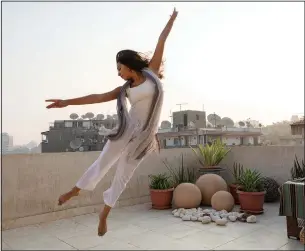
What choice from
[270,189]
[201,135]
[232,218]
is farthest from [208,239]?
[201,135]

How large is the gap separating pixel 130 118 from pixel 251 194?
294cm

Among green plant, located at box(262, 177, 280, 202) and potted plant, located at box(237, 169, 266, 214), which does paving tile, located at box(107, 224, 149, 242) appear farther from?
green plant, located at box(262, 177, 280, 202)

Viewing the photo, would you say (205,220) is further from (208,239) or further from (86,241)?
(86,241)

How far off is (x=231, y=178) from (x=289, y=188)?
2.85 meters

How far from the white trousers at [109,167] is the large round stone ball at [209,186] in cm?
310

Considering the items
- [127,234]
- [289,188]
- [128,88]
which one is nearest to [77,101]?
[128,88]

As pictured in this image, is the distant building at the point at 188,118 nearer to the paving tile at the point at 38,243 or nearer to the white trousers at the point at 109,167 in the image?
the paving tile at the point at 38,243

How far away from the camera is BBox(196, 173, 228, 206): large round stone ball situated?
16.2 feet

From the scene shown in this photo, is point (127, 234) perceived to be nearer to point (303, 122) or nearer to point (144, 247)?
point (144, 247)

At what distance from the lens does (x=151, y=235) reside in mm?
3400

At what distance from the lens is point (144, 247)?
2980 millimetres

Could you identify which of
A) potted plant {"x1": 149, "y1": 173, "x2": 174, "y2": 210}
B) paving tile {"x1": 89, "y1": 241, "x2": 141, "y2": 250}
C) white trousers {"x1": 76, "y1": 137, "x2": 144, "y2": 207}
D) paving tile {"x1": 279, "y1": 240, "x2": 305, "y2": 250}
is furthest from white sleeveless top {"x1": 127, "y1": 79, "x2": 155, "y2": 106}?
potted plant {"x1": 149, "y1": 173, "x2": 174, "y2": 210}

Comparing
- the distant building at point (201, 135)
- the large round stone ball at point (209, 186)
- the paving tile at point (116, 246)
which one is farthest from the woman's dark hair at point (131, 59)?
the distant building at point (201, 135)

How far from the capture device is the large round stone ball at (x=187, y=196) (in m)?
4.70
